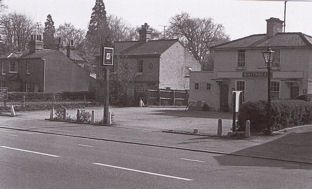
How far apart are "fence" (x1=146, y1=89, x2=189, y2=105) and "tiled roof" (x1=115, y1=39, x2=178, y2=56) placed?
488 centimetres

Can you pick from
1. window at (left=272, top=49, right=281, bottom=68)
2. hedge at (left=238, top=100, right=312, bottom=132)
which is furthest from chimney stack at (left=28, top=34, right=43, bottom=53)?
hedge at (left=238, top=100, right=312, bottom=132)

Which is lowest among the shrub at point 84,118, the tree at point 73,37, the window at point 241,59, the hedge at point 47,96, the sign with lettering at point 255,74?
the shrub at point 84,118

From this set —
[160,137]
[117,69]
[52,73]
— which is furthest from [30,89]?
[160,137]

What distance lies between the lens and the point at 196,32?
227 feet

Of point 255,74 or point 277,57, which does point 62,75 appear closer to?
point 255,74

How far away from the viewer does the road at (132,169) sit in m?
9.02

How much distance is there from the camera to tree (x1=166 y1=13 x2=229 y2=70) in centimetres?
6862

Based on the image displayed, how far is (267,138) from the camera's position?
1886cm

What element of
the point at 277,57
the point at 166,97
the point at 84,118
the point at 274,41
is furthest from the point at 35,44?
the point at 84,118

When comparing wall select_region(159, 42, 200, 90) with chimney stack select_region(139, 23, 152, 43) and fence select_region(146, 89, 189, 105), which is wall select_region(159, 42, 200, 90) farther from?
chimney stack select_region(139, 23, 152, 43)

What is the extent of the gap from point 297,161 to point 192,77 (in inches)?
1023

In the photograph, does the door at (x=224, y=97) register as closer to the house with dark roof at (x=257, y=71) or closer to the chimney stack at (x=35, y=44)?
the house with dark roof at (x=257, y=71)

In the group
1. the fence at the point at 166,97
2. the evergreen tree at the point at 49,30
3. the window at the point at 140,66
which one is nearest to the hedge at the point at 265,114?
the evergreen tree at the point at 49,30

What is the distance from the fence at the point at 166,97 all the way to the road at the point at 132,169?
3053cm
